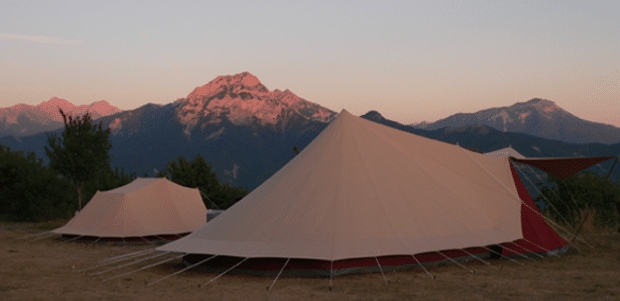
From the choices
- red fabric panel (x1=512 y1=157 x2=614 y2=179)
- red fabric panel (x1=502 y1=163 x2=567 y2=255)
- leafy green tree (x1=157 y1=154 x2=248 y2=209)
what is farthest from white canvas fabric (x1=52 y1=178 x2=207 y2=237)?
leafy green tree (x1=157 y1=154 x2=248 y2=209)

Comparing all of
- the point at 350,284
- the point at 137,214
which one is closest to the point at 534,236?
the point at 350,284

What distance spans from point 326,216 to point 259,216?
3.99ft

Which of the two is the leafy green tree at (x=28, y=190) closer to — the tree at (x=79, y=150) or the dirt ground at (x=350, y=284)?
the tree at (x=79, y=150)

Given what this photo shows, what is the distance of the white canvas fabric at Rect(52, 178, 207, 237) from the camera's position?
45.8ft

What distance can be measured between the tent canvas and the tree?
13663mm

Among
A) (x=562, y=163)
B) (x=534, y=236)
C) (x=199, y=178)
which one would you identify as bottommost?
(x=534, y=236)

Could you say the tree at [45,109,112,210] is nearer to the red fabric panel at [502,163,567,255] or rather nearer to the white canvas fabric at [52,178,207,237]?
the white canvas fabric at [52,178,207,237]

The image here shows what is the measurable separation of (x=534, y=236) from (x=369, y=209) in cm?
357

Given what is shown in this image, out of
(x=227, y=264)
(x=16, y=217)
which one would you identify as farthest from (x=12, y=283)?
(x=16, y=217)

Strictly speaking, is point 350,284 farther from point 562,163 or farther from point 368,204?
point 562,163

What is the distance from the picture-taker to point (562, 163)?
10734 millimetres

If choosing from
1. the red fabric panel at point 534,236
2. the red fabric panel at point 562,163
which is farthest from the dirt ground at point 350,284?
the red fabric panel at point 562,163

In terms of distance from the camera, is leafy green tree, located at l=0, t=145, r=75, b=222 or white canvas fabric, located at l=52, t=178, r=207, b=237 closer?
white canvas fabric, located at l=52, t=178, r=207, b=237

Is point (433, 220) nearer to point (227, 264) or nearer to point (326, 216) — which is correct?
point (326, 216)
